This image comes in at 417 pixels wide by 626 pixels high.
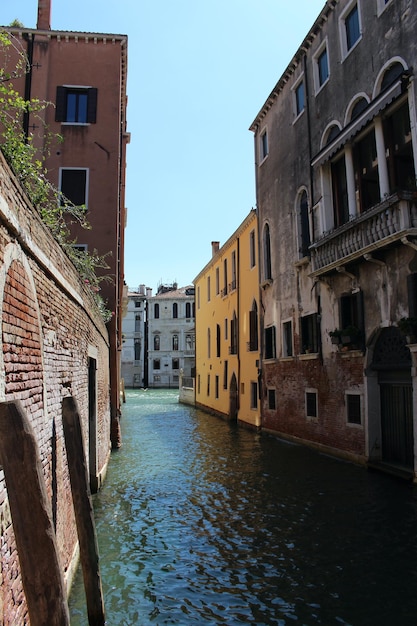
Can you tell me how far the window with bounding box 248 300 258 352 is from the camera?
57.6 feet

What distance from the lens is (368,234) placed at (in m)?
9.50

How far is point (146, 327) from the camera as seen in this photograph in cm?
5688

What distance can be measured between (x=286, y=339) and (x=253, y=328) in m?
2.91

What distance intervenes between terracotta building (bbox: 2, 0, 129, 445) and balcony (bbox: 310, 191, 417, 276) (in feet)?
18.1

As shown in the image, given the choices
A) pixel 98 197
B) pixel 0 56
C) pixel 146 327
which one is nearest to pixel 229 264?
pixel 98 197

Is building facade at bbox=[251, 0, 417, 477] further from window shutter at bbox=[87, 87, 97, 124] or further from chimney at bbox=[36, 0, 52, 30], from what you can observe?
chimney at bbox=[36, 0, 52, 30]

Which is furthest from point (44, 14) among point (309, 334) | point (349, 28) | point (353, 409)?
point (353, 409)

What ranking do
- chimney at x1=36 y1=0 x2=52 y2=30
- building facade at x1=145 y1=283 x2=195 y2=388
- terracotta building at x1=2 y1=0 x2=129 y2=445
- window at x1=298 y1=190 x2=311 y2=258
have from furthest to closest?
building facade at x1=145 y1=283 x2=195 y2=388 → chimney at x1=36 y1=0 x2=52 y2=30 → terracotta building at x1=2 y1=0 x2=129 y2=445 → window at x1=298 y1=190 x2=311 y2=258

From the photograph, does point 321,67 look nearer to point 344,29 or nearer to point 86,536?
point 344,29

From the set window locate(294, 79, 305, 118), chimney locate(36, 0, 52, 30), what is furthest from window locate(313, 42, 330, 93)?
chimney locate(36, 0, 52, 30)

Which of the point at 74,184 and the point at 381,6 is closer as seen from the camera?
the point at 381,6

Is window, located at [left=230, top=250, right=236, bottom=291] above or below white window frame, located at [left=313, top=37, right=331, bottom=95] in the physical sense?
below

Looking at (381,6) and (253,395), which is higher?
(381,6)

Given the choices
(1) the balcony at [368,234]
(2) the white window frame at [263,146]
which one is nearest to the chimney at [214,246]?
(2) the white window frame at [263,146]
